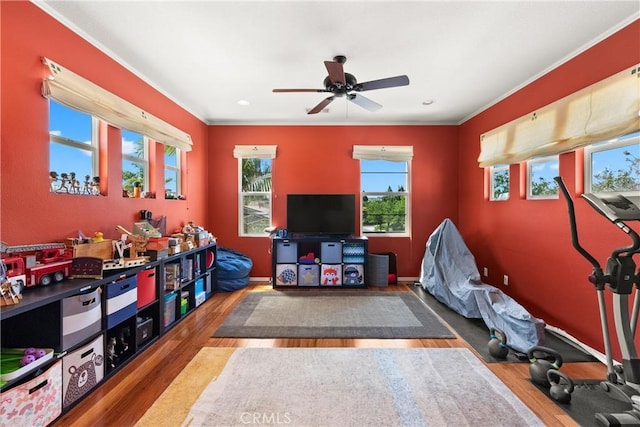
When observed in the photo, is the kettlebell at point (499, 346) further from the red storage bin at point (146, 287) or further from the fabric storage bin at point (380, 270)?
the red storage bin at point (146, 287)

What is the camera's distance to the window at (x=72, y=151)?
6.95ft

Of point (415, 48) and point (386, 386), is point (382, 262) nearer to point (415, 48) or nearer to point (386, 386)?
point (386, 386)

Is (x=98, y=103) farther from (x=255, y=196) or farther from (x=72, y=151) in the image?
(x=255, y=196)

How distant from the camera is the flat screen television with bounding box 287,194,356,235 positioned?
4.51 metres

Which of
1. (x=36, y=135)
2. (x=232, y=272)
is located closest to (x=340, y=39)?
(x=36, y=135)

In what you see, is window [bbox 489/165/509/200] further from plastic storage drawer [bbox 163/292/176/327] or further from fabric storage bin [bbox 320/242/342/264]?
plastic storage drawer [bbox 163/292/176/327]

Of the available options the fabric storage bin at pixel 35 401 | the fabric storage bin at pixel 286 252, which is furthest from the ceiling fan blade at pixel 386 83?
A: the fabric storage bin at pixel 35 401

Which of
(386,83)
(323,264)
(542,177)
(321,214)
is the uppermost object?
(386,83)

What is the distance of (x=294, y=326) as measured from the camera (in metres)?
2.92

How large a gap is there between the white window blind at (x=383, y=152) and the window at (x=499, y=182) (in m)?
1.26

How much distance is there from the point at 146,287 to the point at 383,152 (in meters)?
3.83

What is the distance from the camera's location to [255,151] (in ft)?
15.3

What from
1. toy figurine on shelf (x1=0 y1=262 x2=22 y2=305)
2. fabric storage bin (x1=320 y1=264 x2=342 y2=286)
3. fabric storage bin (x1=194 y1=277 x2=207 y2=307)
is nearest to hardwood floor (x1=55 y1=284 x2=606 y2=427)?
fabric storage bin (x1=194 y1=277 x2=207 y2=307)

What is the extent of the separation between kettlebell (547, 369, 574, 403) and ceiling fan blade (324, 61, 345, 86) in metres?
2.76
